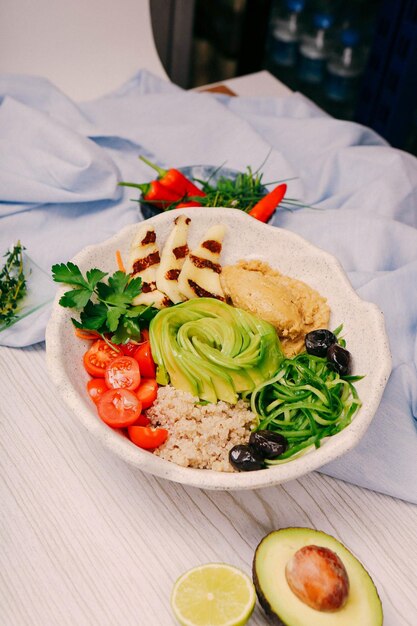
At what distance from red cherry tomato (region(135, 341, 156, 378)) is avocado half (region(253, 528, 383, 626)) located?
510 millimetres

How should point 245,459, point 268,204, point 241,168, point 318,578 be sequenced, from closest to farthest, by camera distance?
point 318,578, point 245,459, point 268,204, point 241,168

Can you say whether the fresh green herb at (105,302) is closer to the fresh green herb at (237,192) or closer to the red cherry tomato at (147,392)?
the red cherry tomato at (147,392)

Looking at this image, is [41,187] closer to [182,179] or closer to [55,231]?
[55,231]

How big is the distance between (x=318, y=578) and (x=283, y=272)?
92 centimetres

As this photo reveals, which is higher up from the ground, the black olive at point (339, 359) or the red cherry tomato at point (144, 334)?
the black olive at point (339, 359)

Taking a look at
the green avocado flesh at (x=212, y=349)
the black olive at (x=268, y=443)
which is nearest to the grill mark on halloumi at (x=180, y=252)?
the green avocado flesh at (x=212, y=349)

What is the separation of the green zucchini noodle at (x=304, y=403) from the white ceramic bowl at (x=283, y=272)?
2.0 inches

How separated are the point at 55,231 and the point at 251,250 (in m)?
0.71

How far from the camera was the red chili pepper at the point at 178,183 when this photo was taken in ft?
7.43

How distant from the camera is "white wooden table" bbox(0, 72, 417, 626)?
4.67ft

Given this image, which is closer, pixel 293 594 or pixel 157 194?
pixel 293 594

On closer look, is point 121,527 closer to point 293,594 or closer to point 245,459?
point 245,459

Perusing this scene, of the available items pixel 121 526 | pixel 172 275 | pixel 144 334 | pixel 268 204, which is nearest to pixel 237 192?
pixel 268 204

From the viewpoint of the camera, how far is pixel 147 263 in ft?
5.95
